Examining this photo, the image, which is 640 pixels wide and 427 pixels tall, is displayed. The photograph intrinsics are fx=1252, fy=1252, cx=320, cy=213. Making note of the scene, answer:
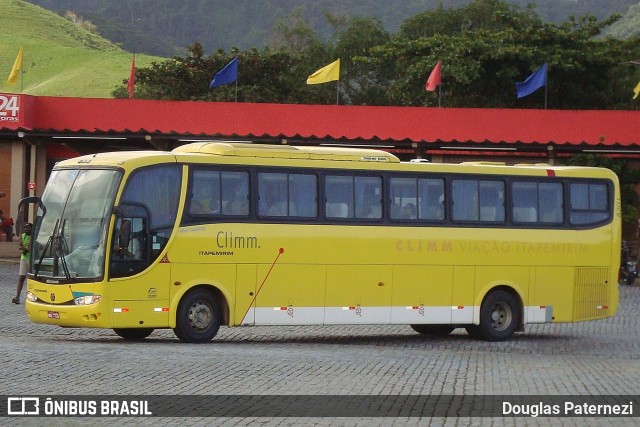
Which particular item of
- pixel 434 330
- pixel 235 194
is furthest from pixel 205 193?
pixel 434 330

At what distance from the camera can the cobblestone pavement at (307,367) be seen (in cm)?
1238

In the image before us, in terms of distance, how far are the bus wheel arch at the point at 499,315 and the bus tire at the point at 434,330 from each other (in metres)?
0.82

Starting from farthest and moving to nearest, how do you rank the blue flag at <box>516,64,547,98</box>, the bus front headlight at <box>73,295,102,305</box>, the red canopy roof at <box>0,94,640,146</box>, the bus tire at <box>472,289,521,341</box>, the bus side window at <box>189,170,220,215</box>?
1. the blue flag at <box>516,64,547,98</box>
2. the red canopy roof at <box>0,94,640,146</box>
3. the bus tire at <box>472,289,521,341</box>
4. the bus side window at <box>189,170,220,215</box>
5. the bus front headlight at <box>73,295,102,305</box>

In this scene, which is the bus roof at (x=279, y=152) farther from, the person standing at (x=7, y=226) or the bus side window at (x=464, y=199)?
the person standing at (x=7, y=226)

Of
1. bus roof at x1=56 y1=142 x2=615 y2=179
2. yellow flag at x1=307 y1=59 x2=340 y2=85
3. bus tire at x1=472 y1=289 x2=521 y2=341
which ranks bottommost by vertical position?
bus tire at x1=472 y1=289 x2=521 y2=341

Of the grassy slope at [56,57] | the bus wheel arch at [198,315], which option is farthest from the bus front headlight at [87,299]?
the grassy slope at [56,57]

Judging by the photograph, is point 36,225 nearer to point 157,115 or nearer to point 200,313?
point 200,313

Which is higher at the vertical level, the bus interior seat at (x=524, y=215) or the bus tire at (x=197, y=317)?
the bus interior seat at (x=524, y=215)

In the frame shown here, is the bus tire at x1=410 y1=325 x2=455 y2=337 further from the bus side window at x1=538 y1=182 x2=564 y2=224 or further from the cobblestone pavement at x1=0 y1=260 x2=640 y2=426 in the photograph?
the bus side window at x1=538 y1=182 x2=564 y2=224

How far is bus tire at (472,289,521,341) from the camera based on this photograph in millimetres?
22391

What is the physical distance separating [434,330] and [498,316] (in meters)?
1.53

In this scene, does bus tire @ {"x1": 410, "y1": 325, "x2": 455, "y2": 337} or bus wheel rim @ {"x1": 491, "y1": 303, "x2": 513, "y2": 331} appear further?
bus tire @ {"x1": 410, "y1": 325, "x2": 455, "y2": 337}

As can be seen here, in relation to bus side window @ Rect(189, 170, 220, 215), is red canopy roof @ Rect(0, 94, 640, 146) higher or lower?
higher

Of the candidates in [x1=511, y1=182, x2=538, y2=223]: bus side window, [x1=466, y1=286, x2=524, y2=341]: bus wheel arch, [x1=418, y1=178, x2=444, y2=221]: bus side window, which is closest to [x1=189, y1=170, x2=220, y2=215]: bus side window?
[x1=418, y1=178, x2=444, y2=221]: bus side window
